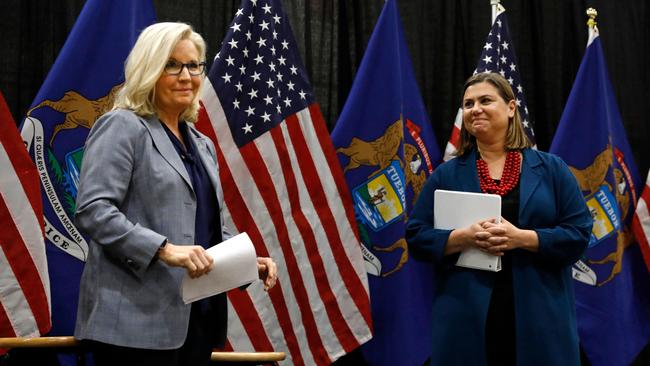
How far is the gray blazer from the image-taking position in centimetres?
170

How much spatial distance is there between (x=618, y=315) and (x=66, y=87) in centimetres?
275

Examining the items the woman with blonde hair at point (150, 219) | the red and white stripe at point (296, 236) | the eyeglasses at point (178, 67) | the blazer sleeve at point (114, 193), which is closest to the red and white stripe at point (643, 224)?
the red and white stripe at point (296, 236)

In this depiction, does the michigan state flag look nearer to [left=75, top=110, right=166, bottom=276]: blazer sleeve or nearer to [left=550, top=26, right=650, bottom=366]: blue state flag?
[left=75, top=110, right=166, bottom=276]: blazer sleeve

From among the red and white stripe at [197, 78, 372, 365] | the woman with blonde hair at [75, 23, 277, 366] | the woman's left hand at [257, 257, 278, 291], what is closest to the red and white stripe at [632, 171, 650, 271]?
the red and white stripe at [197, 78, 372, 365]

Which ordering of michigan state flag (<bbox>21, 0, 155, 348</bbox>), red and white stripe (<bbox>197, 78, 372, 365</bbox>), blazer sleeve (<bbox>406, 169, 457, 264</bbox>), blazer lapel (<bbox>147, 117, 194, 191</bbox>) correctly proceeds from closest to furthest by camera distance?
1. blazer lapel (<bbox>147, 117, 194, 191</bbox>)
2. blazer sleeve (<bbox>406, 169, 457, 264</bbox>)
3. michigan state flag (<bbox>21, 0, 155, 348</bbox>)
4. red and white stripe (<bbox>197, 78, 372, 365</bbox>)

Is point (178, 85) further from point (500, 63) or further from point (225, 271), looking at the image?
point (500, 63)

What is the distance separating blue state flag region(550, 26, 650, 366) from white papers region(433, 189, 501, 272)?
5.25 feet

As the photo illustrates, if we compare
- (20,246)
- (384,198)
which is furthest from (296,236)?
(20,246)

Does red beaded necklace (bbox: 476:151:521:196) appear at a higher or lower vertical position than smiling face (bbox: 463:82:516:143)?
lower

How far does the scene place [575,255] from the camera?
2484 mm

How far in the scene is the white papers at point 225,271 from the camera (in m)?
1.75

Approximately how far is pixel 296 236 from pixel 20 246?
1088 millimetres

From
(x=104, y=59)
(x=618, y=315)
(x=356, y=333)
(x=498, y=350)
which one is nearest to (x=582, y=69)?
(x=618, y=315)

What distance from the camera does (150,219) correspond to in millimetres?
1791
